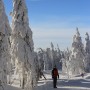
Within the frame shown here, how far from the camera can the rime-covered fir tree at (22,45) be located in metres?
38.0

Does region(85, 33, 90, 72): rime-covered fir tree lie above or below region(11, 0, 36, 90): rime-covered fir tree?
above

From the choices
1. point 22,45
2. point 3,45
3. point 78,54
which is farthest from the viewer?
point 78,54

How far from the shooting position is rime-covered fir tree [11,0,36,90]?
38000mm

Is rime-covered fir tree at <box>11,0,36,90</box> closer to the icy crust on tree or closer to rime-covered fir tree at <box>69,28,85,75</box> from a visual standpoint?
the icy crust on tree

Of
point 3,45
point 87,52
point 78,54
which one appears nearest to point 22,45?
point 3,45

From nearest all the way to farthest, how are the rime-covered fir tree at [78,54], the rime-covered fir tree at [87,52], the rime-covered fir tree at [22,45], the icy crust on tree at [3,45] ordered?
1. the icy crust on tree at [3,45]
2. the rime-covered fir tree at [22,45]
3. the rime-covered fir tree at [78,54]
4. the rime-covered fir tree at [87,52]

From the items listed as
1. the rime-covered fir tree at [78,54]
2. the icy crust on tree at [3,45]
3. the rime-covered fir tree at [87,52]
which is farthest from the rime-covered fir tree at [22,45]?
the rime-covered fir tree at [87,52]

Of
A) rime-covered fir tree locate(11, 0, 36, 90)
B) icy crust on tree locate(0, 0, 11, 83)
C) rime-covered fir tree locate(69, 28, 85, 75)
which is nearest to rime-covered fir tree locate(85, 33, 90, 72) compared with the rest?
rime-covered fir tree locate(69, 28, 85, 75)

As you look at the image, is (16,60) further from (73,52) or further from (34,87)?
(73,52)

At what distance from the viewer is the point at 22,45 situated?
39344mm

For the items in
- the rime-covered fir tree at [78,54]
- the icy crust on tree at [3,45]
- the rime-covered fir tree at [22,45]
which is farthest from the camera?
the rime-covered fir tree at [78,54]

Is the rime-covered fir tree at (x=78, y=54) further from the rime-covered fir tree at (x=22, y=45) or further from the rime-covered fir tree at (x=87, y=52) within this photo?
the rime-covered fir tree at (x=22, y=45)

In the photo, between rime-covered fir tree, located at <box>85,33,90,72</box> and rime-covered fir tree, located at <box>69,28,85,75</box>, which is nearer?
rime-covered fir tree, located at <box>69,28,85,75</box>

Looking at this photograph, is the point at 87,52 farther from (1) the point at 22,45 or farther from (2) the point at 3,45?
(2) the point at 3,45
